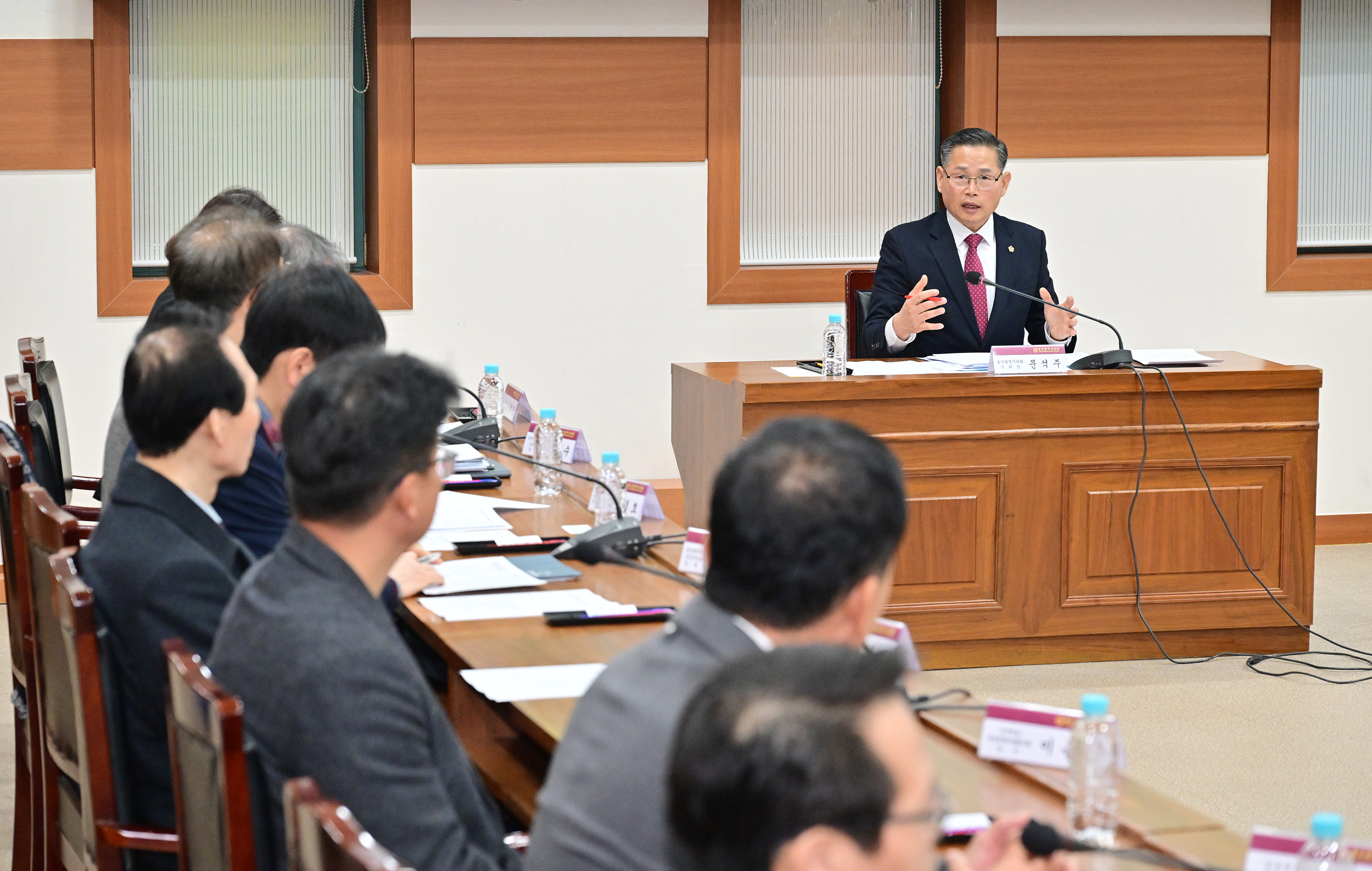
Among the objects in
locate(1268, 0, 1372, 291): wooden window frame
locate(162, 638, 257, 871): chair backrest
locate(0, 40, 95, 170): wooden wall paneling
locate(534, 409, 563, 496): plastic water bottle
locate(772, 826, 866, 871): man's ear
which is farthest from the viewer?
locate(1268, 0, 1372, 291): wooden window frame

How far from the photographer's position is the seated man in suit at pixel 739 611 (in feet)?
4.59

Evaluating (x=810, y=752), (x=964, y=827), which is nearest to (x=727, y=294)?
(x=964, y=827)

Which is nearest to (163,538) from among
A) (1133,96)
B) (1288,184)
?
(1133,96)

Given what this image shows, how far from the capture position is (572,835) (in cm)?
142

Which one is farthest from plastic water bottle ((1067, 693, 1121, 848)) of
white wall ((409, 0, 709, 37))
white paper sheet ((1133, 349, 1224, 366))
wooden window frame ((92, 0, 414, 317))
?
white wall ((409, 0, 709, 37))

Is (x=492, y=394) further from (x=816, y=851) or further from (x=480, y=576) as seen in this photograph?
(x=816, y=851)

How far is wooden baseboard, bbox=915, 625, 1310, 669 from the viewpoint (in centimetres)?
464

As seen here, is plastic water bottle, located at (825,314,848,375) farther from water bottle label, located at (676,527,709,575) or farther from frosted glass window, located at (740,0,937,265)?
frosted glass window, located at (740,0,937,265)

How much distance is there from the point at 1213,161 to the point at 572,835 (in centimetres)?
581

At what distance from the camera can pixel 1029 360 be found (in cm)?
460

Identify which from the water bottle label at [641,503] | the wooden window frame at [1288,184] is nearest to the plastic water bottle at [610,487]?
the water bottle label at [641,503]

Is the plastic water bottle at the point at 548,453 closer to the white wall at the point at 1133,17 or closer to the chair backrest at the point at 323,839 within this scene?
the chair backrest at the point at 323,839

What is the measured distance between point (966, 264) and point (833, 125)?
1.50 meters

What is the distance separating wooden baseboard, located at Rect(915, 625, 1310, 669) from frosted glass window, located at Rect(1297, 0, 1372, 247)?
2.48 m
